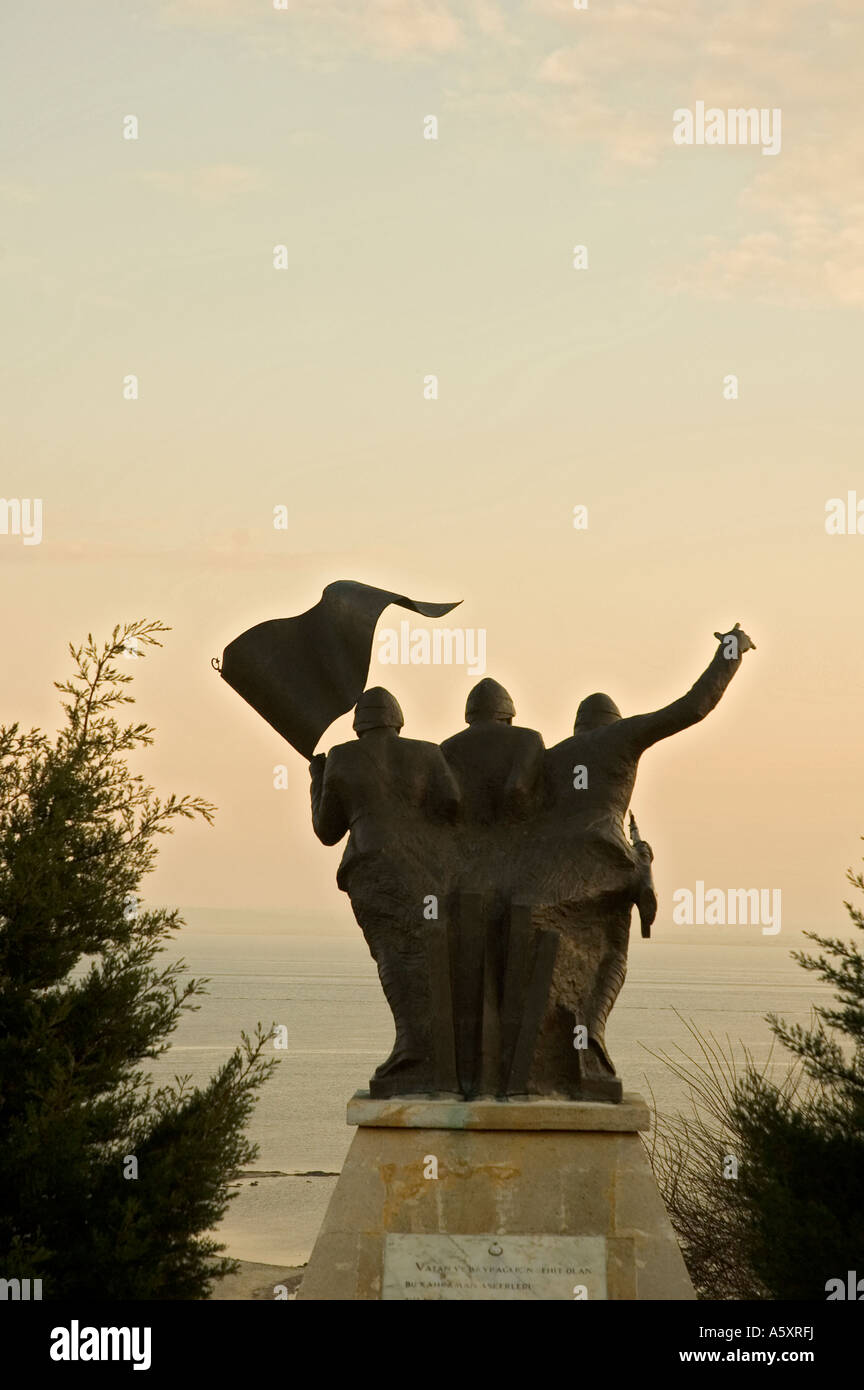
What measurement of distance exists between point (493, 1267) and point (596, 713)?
2.69 meters

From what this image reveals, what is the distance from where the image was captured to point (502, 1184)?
702 centimetres

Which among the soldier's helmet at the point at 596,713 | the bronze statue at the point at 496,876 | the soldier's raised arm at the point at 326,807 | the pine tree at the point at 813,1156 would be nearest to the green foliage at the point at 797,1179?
the pine tree at the point at 813,1156

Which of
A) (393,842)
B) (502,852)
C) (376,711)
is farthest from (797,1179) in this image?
(376,711)

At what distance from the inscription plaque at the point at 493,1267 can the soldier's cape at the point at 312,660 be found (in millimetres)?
2573

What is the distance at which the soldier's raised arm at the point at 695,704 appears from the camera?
783 centimetres

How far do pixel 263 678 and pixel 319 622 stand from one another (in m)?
0.41

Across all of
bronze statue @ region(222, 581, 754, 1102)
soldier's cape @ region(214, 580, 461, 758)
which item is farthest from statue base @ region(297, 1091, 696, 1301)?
soldier's cape @ region(214, 580, 461, 758)

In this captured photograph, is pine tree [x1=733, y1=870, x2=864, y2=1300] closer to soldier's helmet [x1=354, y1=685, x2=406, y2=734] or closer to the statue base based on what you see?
the statue base

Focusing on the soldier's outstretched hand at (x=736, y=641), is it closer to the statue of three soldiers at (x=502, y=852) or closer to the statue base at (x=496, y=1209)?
the statue of three soldiers at (x=502, y=852)

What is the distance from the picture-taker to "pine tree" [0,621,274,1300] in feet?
28.7

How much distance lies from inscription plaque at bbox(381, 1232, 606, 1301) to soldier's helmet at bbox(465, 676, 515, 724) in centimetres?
247
